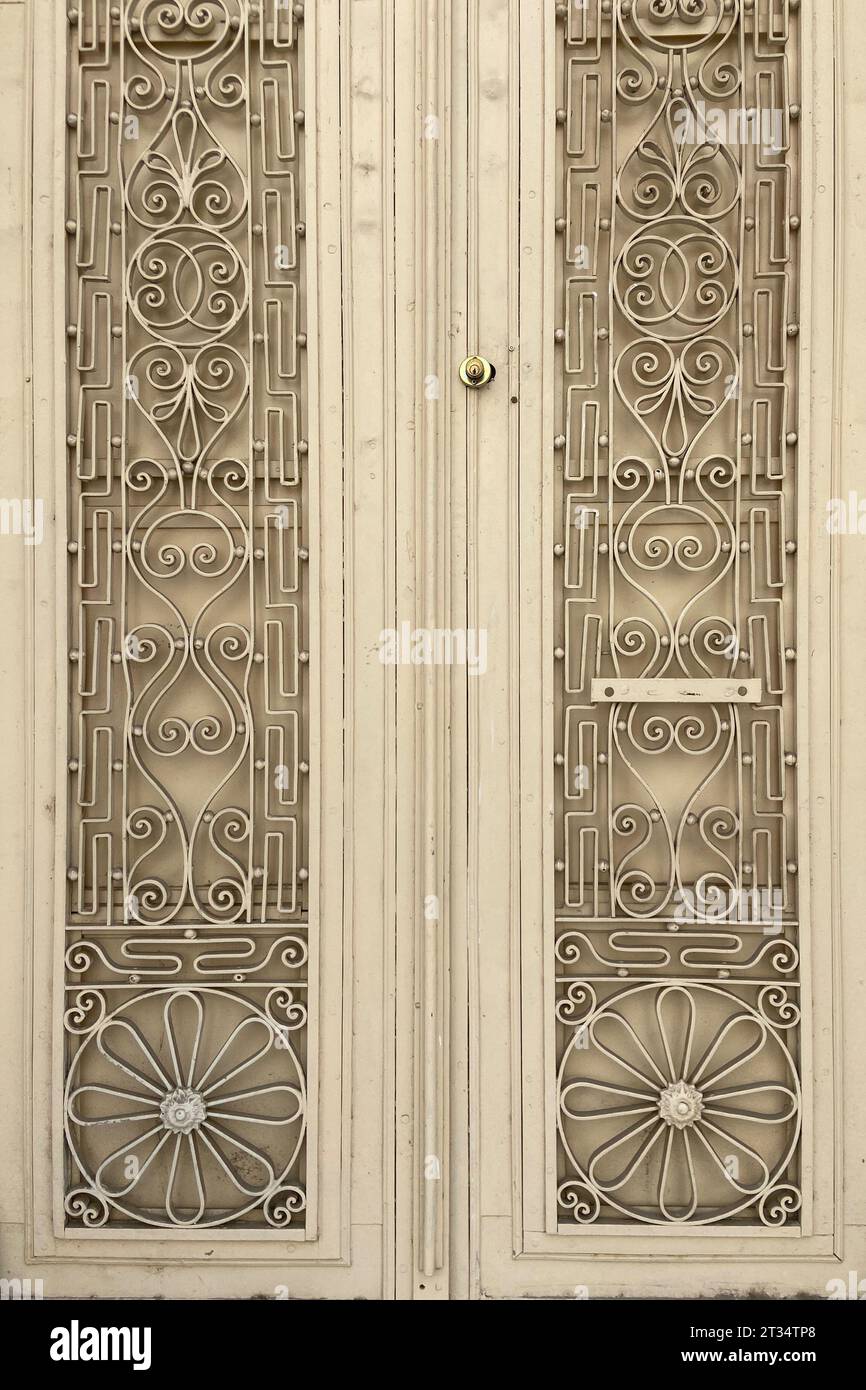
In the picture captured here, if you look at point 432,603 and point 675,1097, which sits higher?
point 432,603

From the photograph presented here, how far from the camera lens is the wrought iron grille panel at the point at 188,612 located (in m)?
1.62

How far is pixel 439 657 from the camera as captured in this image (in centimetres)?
163

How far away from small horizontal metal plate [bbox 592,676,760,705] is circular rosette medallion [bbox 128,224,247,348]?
A: 0.82 meters

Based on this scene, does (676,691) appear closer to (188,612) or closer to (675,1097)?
(675,1097)

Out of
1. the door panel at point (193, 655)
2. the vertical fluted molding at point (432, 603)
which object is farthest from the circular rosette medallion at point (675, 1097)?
the door panel at point (193, 655)

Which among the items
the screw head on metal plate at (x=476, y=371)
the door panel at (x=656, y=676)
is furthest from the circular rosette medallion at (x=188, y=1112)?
the screw head on metal plate at (x=476, y=371)

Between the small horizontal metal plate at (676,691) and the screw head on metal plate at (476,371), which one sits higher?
the screw head on metal plate at (476,371)

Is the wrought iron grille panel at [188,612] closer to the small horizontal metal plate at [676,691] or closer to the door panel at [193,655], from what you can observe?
the door panel at [193,655]

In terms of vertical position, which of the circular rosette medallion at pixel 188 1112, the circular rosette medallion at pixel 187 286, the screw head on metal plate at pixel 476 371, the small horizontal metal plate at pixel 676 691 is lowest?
the circular rosette medallion at pixel 188 1112

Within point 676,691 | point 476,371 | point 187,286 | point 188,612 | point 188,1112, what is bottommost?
point 188,1112

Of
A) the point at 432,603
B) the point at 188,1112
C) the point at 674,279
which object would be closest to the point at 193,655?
the point at 432,603

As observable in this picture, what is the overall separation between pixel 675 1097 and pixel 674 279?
1267mm

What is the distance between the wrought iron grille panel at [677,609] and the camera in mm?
1608

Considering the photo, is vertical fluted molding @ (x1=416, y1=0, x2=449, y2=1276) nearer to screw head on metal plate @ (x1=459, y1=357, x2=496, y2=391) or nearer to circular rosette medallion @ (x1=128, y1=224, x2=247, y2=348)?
screw head on metal plate @ (x1=459, y1=357, x2=496, y2=391)
